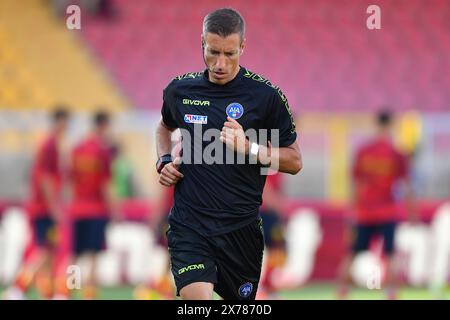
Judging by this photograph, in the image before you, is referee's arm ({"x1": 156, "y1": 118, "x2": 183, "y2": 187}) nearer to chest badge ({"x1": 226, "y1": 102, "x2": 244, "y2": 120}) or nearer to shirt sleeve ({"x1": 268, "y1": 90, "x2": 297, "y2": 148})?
chest badge ({"x1": 226, "y1": 102, "x2": 244, "y2": 120})

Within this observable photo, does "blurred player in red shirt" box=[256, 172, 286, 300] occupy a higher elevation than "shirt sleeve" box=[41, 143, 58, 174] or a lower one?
lower

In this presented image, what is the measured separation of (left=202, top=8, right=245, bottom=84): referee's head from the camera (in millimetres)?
5230

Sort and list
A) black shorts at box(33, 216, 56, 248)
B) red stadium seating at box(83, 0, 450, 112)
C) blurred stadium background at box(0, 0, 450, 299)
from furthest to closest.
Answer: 1. red stadium seating at box(83, 0, 450, 112)
2. blurred stadium background at box(0, 0, 450, 299)
3. black shorts at box(33, 216, 56, 248)

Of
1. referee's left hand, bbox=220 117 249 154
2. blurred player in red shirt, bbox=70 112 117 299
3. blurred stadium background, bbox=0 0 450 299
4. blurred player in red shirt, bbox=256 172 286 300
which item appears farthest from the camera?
blurred stadium background, bbox=0 0 450 299

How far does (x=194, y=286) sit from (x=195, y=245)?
24 centimetres

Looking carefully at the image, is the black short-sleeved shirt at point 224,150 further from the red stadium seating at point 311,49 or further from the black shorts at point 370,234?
the red stadium seating at point 311,49

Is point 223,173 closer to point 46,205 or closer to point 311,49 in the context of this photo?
point 46,205

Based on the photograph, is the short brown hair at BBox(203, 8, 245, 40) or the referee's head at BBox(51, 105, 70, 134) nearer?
the short brown hair at BBox(203, 8, 245, 40)

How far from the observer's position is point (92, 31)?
699 inches

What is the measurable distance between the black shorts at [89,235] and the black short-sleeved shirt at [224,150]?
579 cm

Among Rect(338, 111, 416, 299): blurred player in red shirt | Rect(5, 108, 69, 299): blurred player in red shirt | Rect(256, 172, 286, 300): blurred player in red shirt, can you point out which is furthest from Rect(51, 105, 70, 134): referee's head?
Rect(338, 111, 416, 299): blurred player in red shirt

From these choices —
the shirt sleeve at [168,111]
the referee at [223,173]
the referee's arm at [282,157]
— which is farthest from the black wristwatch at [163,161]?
the referee's arm at [282,157]

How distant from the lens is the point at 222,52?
17.2 feet

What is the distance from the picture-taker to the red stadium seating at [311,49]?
1688 centimetres
